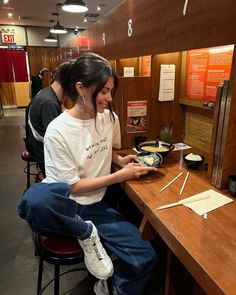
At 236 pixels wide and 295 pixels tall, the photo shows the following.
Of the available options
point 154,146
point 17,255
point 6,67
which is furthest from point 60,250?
point 6,67

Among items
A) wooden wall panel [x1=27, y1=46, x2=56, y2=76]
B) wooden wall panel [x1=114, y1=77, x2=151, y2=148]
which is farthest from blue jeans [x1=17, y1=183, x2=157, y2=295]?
wooden wall panel [x1=27, y1=46, x2=56, y2=76]

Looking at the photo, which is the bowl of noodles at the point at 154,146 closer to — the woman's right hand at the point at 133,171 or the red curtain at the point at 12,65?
the woman's right hand at the point at 133,171

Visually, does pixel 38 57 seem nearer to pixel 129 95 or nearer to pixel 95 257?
pixel 129 95

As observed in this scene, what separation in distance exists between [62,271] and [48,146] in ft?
3.87

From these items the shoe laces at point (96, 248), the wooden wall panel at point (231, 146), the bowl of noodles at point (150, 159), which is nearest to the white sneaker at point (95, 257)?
the shoe laces at point (96, 248)

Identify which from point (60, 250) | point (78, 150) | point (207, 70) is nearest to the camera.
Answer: point (60, 250)

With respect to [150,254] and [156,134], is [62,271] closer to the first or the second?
[150,254]

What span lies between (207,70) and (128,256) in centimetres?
139

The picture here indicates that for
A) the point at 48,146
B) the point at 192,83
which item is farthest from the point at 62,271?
the point at 192,83

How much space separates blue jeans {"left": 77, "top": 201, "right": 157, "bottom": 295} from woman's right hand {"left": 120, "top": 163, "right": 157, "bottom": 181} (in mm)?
275

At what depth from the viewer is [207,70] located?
178cm

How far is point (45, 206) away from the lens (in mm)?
929

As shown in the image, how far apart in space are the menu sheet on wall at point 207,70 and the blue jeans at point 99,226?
1135mm

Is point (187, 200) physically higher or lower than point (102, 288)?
higher
